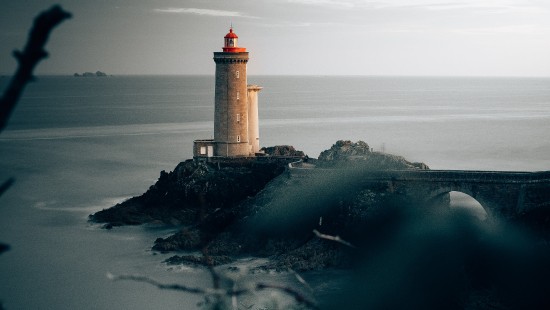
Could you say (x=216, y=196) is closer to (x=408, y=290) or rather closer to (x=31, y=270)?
(x=31, y=270)

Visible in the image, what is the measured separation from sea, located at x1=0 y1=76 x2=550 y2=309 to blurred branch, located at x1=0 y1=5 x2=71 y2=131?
5121 mm

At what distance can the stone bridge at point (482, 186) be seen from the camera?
36094 mm

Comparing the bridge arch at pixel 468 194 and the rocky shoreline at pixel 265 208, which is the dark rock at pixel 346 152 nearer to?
the rocky shoreline at pixel 265 208

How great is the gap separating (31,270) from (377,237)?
16.5 metres

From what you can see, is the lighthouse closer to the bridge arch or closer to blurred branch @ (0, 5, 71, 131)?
the bridge arch

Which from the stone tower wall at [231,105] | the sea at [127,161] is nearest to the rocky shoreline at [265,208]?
the stone tower wall at [231,105]

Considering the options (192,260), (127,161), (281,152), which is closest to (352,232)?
(192,260)

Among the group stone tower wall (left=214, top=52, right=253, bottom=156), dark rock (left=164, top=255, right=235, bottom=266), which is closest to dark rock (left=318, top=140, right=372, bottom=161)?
stone tower wall (left=214, top=52, right=253, bottom=156)

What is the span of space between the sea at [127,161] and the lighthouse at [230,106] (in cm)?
645

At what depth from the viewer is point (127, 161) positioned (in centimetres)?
7412

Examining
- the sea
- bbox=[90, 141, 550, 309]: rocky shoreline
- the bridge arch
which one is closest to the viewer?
bbox=[90, 141, 550, 309]: rocky shoreline

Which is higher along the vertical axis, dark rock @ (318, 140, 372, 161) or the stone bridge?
dark rock @ (318, 140, 372, 161)

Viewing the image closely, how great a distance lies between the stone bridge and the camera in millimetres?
36094

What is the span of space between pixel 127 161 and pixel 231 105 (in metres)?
30.4
